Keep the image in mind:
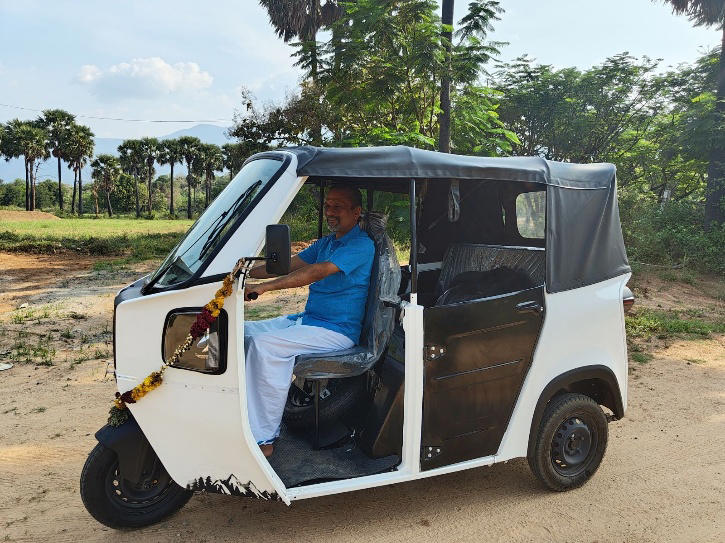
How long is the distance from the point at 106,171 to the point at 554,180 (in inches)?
2606

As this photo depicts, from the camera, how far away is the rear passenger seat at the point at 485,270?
3.93 metres

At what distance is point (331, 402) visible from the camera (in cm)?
362

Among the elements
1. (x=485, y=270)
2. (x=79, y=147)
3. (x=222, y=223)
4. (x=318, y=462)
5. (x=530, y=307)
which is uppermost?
(x=79, y=147)

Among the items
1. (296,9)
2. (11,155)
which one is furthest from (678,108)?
(11,155)

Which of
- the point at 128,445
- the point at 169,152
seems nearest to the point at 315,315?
the point at 128,445

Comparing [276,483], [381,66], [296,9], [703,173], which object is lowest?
[276,483]

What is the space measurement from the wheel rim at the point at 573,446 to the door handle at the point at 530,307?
857 mm

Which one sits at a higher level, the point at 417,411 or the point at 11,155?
the point at 11,155

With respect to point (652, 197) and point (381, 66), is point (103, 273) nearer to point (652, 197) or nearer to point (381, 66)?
point (381, 66)

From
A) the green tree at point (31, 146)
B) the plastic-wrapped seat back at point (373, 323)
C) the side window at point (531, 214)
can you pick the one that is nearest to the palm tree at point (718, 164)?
the side window at point (531, 214)

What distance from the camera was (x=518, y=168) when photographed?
11.2ft

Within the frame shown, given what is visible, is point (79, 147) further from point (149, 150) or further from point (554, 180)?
point (554, 180)

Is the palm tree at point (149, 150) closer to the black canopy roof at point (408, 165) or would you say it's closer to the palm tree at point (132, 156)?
the palm tree at point (132, 156)

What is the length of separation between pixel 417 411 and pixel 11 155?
55236 millimetres
